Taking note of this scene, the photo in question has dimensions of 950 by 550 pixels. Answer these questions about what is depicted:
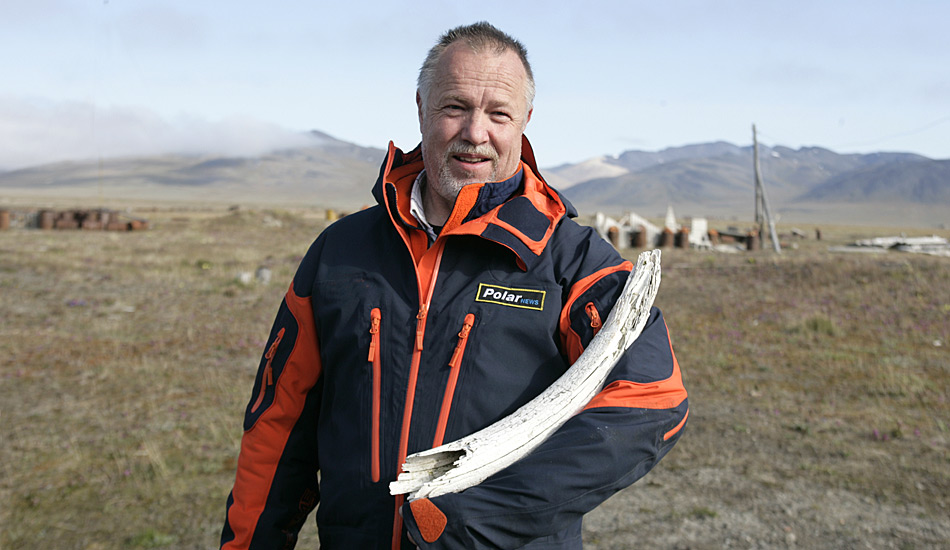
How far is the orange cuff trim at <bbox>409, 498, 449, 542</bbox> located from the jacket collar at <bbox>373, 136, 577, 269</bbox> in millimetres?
673

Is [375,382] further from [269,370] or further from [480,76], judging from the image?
[480,76]

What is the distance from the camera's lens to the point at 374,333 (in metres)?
1.86

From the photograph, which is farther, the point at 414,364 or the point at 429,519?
the point at 414,364

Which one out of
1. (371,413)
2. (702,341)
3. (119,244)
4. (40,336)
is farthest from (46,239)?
(371,413)

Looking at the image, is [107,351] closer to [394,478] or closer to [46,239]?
[394,478]

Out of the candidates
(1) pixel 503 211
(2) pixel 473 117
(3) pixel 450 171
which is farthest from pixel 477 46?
(1) pixel 503 211

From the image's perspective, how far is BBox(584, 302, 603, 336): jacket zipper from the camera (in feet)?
5.74

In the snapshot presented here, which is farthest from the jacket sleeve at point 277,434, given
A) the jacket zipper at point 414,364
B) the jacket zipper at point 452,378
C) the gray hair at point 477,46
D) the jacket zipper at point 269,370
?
the gray hair at point 477,46

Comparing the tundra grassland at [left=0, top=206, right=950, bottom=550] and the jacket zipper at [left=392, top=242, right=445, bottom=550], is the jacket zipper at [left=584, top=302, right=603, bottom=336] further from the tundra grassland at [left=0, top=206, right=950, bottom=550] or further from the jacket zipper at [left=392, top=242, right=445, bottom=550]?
the tundra grassland at [left=0, top=206, right=950, bottom=550]

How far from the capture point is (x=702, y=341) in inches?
361

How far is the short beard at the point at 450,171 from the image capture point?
6.23 feet

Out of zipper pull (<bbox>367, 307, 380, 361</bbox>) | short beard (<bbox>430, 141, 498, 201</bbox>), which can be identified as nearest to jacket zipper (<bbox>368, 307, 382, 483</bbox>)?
zipper pull (<bbox>367, 307, 380, 361</bbox>)

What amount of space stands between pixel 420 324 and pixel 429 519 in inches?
20.8

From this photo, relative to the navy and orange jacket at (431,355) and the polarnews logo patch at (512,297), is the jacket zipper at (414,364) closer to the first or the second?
the navy and orange jacket at (431,355)
